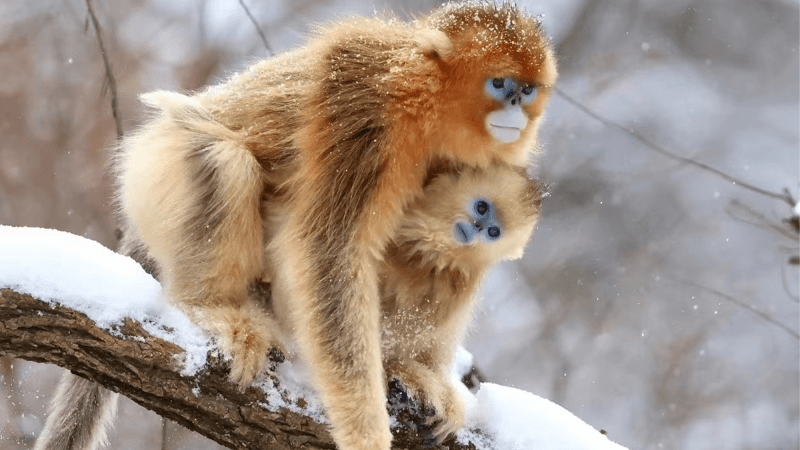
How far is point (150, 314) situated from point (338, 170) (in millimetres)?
767

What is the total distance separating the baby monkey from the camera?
2.98m

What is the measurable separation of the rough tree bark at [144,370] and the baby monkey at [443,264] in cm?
47

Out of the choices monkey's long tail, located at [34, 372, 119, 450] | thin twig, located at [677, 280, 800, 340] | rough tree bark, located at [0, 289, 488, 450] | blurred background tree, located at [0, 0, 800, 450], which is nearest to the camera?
rough tree bark, located at [0, 289, 488, 450]

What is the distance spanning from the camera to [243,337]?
2.88 meters

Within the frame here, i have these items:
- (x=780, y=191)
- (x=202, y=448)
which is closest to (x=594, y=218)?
(x=780, y=191)

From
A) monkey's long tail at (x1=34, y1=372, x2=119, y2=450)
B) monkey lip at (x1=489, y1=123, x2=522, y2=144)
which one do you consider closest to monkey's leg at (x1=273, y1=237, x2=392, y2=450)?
monkey lip at (x1=489, y1=123, x2=522, y2=144)

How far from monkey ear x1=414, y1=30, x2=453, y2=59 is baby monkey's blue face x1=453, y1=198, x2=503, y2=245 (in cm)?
50

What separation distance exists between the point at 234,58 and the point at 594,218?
10.3 feet

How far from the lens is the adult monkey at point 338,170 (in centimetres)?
282

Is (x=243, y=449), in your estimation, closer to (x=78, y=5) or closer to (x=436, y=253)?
(x=436, y=253)

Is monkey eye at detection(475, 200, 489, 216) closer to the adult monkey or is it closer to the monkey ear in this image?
the adult monkey

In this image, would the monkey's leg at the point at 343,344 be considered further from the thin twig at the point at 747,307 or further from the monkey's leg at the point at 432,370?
the thin twig at the point at 747,307

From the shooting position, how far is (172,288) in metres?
3.04

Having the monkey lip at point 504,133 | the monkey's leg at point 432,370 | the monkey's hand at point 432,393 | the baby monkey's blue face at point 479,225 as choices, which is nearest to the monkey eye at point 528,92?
the monkey lip at point 504,133
